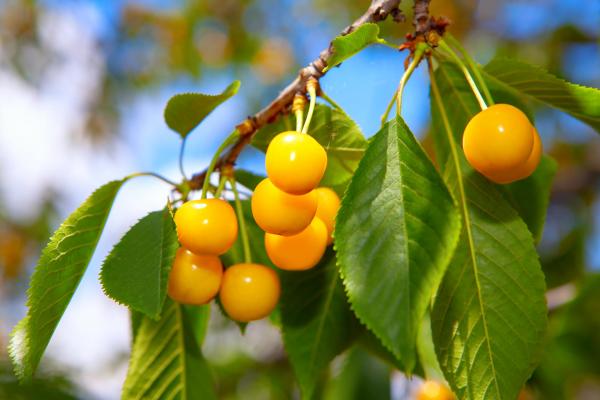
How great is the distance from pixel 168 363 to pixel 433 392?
793mm

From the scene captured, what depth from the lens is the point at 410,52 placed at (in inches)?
38.6

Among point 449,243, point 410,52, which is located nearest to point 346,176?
point 410,52

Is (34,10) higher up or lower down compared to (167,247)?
higher up

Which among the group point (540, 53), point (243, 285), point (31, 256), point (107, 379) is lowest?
point (107, 379)

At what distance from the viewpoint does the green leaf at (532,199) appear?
1.10 meters

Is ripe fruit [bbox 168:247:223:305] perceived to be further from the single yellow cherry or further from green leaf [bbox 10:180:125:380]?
the single yellow cherry

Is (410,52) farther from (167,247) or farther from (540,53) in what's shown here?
(540,53)

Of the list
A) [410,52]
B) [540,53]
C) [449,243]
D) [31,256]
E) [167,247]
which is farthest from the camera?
[31,256]

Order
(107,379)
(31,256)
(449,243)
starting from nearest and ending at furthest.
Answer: (449,243) < (107,379) < (31,256)

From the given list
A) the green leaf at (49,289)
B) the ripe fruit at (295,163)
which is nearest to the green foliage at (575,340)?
the ripe fruit at (295,163)

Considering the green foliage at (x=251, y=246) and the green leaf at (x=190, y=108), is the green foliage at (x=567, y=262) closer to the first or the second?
the green foliage at (x=251, y=246)

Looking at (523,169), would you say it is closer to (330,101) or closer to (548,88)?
(548,88)

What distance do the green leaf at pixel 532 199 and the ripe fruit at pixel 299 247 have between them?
1.34ft

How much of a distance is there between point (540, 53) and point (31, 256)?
309 cm
